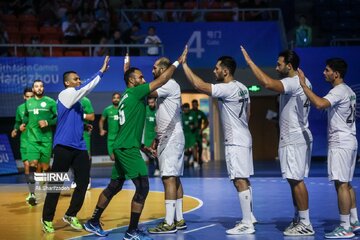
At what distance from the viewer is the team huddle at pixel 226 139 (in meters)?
9.77

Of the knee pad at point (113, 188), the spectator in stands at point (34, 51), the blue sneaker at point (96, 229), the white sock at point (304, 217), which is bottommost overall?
the blue sneaker at point (96, 229)

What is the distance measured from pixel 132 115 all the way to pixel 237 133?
4.99ft

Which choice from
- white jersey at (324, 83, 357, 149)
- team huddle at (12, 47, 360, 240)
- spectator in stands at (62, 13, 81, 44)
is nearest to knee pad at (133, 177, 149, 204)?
team huddle at (12, 47, 360, 240)

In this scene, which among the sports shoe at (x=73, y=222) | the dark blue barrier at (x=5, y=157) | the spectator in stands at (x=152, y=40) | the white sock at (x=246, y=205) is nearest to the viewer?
the white sock at (x=246, y=205)

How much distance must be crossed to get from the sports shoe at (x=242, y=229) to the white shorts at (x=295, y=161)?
834 mm

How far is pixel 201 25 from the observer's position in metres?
23.0

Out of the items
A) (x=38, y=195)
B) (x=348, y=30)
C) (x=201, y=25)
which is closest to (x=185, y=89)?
(x=201, y=25)

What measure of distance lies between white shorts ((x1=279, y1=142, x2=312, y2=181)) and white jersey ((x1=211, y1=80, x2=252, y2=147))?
0.58 meters

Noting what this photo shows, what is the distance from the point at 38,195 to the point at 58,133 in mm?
5125

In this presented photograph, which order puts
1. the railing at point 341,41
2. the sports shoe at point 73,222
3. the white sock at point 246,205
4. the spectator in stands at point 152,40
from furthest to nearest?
the railing at point 341,41 → the spectator in stands at point 152,40 → the sports shoe at point 73,222 → the white sock at point 246,205

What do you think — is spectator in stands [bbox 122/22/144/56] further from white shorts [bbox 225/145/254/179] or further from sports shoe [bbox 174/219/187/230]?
white shorts [bbox 225/145/254/179]

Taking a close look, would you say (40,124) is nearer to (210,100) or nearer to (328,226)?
(328,226)

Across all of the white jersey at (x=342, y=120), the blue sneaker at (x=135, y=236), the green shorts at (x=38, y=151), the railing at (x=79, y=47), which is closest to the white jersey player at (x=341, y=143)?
the white jersey at (x=342, y=120)

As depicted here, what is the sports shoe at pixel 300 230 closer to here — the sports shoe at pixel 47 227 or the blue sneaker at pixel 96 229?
the blue sneaker at pixel 96 229
